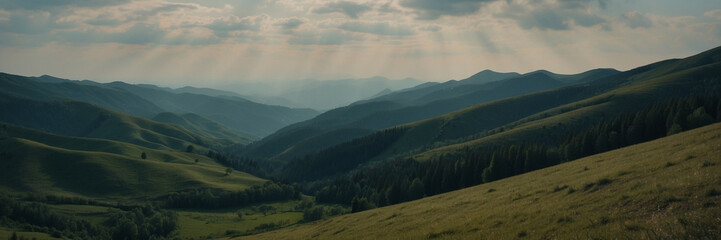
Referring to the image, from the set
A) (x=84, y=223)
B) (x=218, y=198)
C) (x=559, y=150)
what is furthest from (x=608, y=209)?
(x=218, y=198)

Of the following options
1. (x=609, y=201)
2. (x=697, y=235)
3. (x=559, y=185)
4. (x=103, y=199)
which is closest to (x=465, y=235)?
(x=609, y=201)

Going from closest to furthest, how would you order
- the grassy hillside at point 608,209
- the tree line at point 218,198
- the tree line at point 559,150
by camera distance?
the grassy hillside at point 608,209
the tree line at point 559,150
the tree line at point 218,198

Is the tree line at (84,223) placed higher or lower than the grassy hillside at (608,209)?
lower

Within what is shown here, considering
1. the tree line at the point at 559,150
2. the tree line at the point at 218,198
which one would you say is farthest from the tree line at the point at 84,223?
the tree line at the point at 559,150

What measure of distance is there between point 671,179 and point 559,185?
9.52 metres

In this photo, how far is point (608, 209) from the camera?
73.1 ft

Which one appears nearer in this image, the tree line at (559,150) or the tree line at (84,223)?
the tree line at (559,150)

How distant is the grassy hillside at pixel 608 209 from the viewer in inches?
700

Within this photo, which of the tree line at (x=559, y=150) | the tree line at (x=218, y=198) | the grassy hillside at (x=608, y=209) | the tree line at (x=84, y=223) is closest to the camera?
the grassy hillside at (x=608, y=209)

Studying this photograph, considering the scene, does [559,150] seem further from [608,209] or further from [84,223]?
[84,223]

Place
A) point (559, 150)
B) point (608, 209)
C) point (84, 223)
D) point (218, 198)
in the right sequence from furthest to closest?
point (218, 198)
point (84, 223)
point (559, 150)
point (608, 209)

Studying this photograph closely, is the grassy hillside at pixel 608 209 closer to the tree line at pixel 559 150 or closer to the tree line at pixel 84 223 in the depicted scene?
the tree line at pixel 559 150

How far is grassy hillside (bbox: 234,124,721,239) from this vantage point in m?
17.8

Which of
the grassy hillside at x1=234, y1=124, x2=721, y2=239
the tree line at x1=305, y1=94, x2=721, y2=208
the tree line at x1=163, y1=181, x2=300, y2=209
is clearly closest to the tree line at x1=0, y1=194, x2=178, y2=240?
the tree line at x1=163, y1=181, x2=300, y2=209
